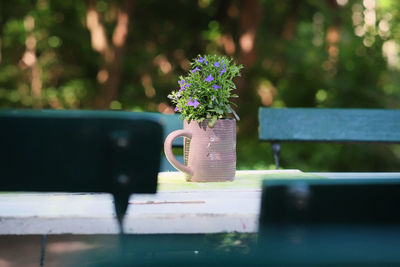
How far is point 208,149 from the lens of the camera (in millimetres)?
1620

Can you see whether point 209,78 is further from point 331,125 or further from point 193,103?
point 331,125

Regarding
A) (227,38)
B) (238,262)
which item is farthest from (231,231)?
(227,38)

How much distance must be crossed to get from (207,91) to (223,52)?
9.41 meters

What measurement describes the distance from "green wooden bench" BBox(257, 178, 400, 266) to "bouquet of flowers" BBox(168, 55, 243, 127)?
765mm

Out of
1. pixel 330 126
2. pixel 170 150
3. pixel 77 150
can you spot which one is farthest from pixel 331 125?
pixel 77 150

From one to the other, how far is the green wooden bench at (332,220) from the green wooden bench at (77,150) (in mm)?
257

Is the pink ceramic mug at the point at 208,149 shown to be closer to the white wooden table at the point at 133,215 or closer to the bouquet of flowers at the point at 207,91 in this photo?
the bouquet of flowers at the point at 207,91

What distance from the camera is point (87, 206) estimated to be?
4.00ft

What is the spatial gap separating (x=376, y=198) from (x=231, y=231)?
0.36 m

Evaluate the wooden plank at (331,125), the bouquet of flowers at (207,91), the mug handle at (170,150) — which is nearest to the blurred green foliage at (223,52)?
the wooden plank at (331,125)

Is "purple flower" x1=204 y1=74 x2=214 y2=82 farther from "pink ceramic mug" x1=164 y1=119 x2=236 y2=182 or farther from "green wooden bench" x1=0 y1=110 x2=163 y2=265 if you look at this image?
"green wooden bench" x1=0 y1=110 x2=163 y2=265

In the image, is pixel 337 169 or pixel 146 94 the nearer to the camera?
pixel 337 169

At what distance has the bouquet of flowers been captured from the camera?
5.43ft

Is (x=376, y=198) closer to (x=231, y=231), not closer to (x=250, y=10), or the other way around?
(x=231, y=231)
